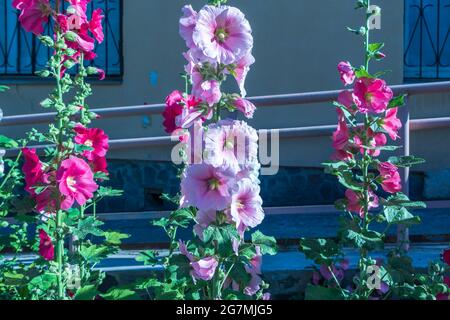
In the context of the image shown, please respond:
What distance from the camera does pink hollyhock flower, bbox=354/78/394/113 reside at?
316 cm

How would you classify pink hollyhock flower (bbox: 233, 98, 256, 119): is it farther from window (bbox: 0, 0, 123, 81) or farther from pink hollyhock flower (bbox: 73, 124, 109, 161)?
window (bbox: 0, 0, 123, 81)

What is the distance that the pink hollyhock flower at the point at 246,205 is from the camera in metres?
2.68

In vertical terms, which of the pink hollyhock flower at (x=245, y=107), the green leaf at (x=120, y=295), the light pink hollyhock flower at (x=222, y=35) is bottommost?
the green leaf at (x=120, y=295)

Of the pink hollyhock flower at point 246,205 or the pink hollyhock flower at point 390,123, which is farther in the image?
the pink hollyhock flower at point 390,123

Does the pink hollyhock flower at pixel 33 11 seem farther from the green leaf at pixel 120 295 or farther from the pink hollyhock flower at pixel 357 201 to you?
the pink hollyhock flower at pixel 357 201

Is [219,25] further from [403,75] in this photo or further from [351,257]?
[403,75]

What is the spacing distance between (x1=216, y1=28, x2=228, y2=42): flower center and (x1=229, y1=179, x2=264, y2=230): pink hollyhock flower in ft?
1.38

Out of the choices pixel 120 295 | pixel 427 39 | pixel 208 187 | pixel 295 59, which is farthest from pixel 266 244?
pixel 427 39

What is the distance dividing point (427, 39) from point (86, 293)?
6.31 meters

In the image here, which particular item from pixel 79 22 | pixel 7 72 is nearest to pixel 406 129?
pixel 79 22

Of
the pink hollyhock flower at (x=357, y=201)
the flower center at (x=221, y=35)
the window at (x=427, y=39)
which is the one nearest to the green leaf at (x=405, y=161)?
the pink hollyhock flower at (x=357, y=201)

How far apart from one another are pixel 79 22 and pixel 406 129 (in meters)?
2.11

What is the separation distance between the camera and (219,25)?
274 centimetres

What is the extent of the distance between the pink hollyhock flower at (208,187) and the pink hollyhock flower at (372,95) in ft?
2.44
